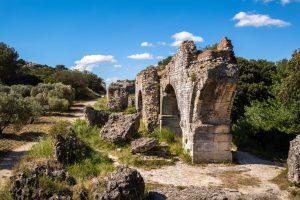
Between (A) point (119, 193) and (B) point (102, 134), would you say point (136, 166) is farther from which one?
(A) point (119, 193)

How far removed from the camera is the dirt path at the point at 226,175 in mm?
10641

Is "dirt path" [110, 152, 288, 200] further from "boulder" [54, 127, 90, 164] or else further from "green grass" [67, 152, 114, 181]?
"boulder" [54, 127, 90, 164]

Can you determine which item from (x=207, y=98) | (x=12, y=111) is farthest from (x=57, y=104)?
(x=207, y=98)

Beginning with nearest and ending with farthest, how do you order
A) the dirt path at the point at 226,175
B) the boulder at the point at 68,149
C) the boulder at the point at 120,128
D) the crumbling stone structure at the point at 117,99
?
the dirt path at the point at 226,175
the boulder at the point at 68,149
the boulder at the point at 120,128
the crumbling stone structure at the point at 117,99

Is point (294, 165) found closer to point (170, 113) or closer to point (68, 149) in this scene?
point (68, 149)

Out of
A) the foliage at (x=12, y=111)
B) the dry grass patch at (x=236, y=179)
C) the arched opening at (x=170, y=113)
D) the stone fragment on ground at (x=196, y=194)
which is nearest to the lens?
the stone fragment on ground at (x=196, y=194)

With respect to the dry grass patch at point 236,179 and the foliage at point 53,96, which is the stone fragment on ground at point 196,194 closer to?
the dry grass patch at point 236,179

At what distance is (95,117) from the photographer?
18.1 m

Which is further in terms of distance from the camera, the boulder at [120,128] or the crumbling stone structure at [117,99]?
the crumbling stone structure at [117,99]

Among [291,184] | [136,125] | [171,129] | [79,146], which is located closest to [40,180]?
[79,146]

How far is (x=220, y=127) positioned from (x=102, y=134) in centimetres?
485

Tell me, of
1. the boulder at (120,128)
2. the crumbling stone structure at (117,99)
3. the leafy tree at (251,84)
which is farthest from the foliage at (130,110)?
the boulder at (120,128)

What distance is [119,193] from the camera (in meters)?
7.86

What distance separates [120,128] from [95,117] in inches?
119
